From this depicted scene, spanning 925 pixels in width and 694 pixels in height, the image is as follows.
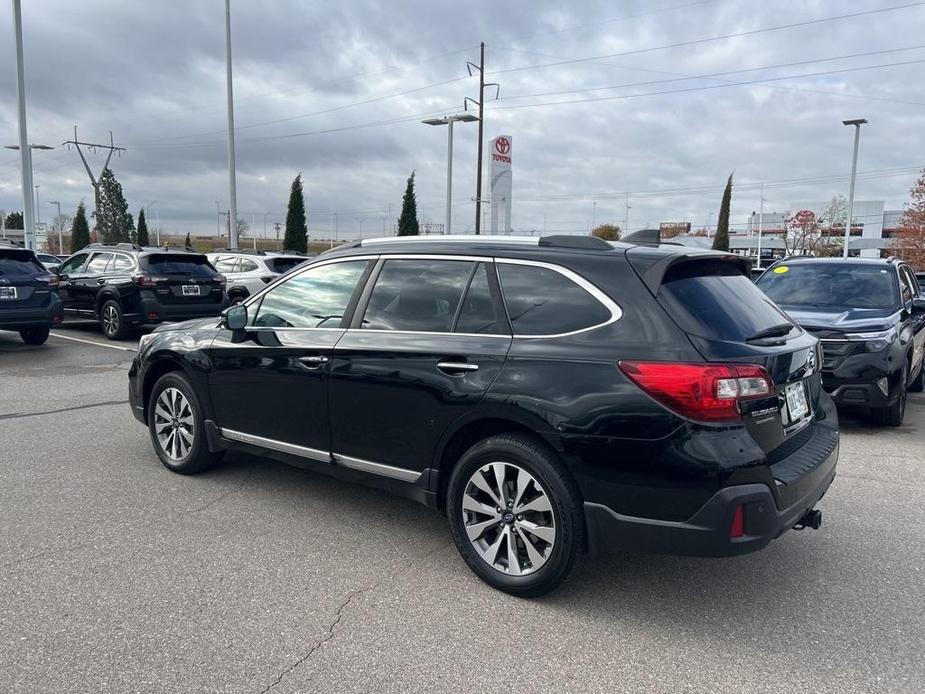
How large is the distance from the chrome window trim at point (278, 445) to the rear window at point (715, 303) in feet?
7.14

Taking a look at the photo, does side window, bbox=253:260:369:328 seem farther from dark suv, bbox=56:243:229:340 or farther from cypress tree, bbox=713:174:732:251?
cypress tree, bbox=713:174:732:251

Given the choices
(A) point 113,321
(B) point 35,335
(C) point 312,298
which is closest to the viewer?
(C) point 312,298

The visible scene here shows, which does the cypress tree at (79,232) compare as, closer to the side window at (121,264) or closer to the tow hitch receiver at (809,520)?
the side window at (121,264)

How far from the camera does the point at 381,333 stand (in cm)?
394

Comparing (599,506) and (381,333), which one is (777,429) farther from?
(381,333)

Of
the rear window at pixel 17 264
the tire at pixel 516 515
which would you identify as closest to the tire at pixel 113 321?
the rear window at pixel 17 264

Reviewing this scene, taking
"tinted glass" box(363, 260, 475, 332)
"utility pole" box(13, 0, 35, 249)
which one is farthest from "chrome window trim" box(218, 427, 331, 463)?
"utility pole" box(13, 0, 35, 249)

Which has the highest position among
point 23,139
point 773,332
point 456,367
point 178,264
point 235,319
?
point 23,139

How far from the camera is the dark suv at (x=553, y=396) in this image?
9.83 feet

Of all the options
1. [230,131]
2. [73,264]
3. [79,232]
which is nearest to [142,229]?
[79,232]

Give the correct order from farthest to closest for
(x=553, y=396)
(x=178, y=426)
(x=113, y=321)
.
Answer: (x=113, y=321), (x=178, y=426), (x=553, y=396)

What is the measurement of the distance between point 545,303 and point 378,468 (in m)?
1.33

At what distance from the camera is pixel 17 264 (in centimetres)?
1082

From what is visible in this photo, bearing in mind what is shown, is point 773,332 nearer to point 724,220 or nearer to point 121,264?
point 121,264
